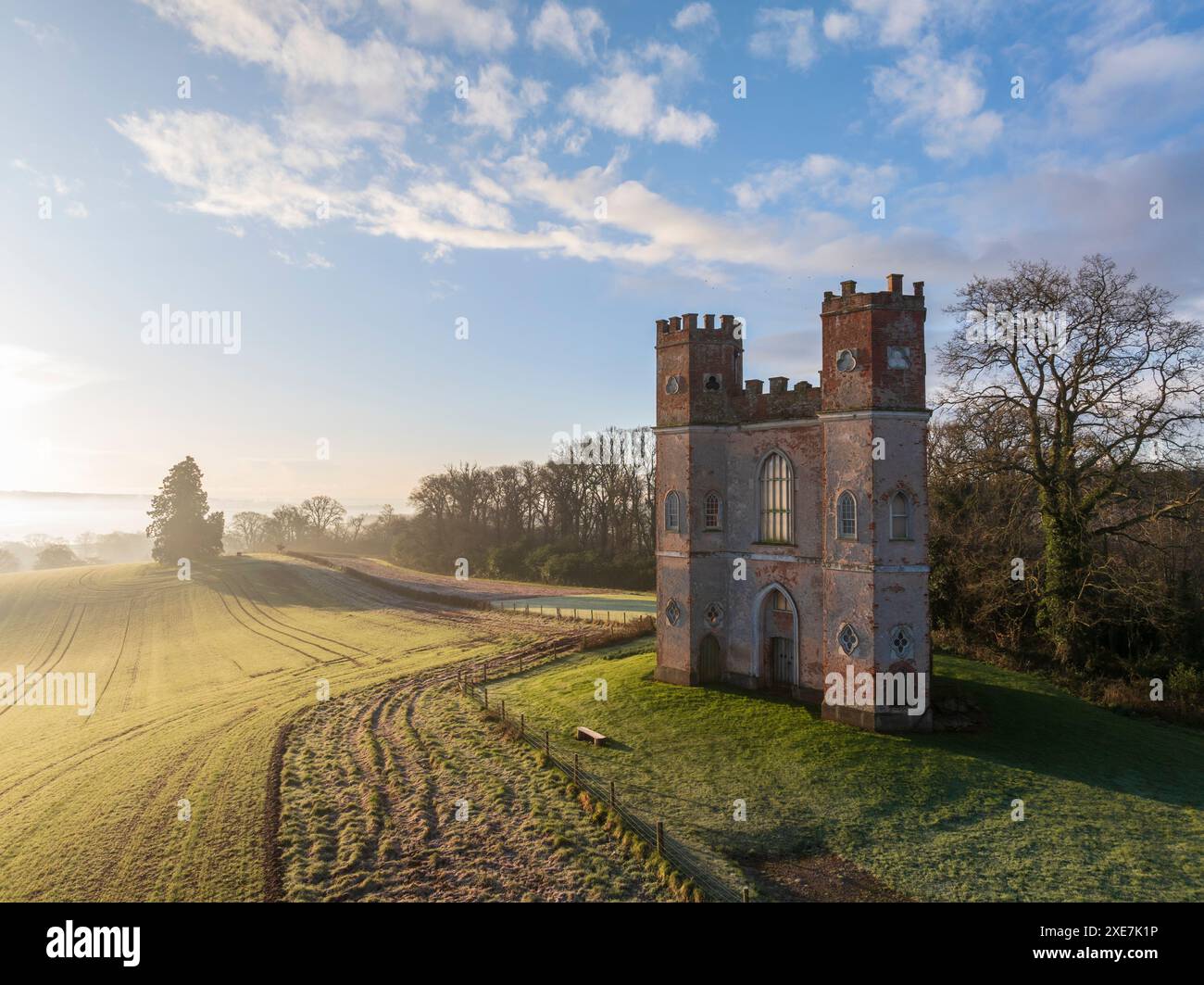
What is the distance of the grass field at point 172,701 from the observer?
1546cm

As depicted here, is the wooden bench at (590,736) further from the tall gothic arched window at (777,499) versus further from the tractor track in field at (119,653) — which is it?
the tractor track in field at (119,653)

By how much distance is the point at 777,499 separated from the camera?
84.6 ft

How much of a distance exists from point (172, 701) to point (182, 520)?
2151 inches

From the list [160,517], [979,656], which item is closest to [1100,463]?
[979,656]

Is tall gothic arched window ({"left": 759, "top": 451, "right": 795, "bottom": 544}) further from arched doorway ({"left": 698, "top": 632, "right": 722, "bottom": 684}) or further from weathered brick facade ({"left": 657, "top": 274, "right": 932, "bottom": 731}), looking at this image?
arched doorway ({"left": 698, "top": 632, "right": 722, "bottom": 684})

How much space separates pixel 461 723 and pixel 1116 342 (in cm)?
3086

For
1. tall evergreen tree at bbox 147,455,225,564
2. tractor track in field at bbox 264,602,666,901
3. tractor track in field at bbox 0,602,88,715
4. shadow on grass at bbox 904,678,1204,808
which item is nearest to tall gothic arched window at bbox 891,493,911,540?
shadow on grass at bbox 904,678,1204,808

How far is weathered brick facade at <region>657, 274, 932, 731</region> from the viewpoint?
21812 millimetres

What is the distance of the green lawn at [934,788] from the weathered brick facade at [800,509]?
2.13 m

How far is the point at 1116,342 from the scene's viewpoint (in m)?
27.3

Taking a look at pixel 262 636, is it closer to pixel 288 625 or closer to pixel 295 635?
pixel 295 635


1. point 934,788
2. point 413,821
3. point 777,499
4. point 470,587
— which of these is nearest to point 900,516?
point 777,499

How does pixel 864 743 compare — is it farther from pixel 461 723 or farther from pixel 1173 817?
pixel 461 723
